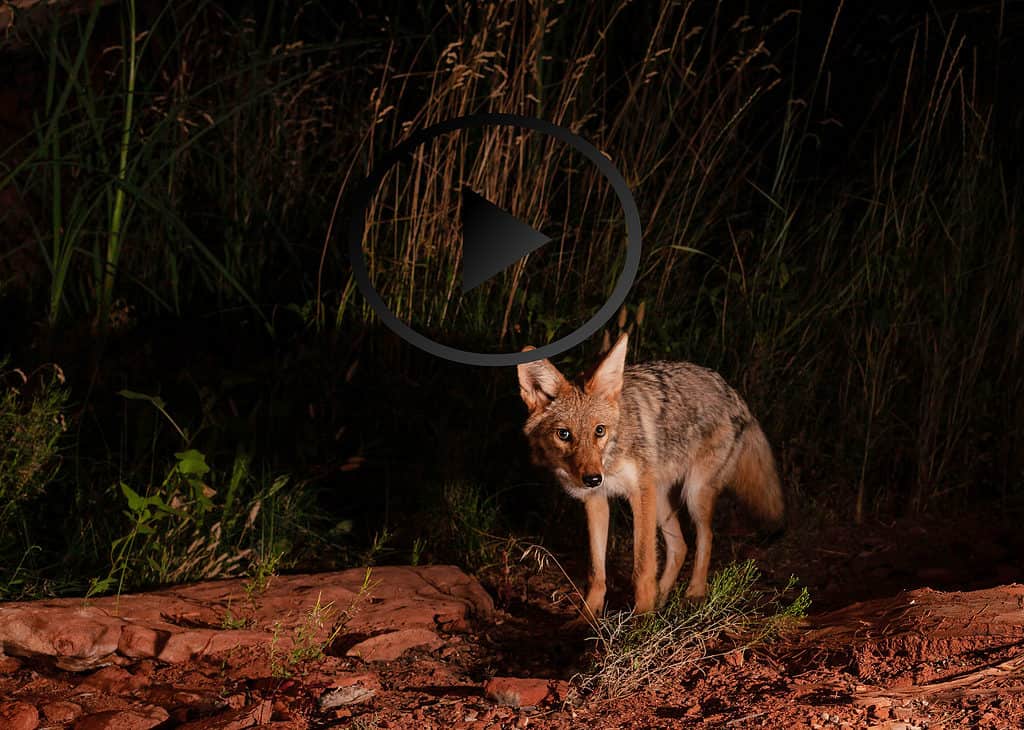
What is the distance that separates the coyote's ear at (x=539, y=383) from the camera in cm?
396

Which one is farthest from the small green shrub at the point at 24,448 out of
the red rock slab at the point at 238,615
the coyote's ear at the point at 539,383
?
the coyote's ear at the point at 539,383

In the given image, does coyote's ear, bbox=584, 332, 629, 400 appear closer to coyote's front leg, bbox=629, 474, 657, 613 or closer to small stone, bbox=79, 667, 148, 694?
coyote's front leg, bbox=629, 474, 657, 613

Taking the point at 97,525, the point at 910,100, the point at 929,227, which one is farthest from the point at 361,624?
the point at 910,100

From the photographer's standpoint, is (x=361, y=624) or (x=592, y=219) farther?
(x=592, y=219)

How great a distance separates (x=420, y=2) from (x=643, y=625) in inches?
150

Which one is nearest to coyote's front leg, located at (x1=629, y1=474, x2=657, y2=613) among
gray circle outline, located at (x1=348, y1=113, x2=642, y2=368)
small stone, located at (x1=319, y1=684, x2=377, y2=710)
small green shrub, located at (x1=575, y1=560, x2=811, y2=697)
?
small green shrub, located at (x1=575, y1=560, x2=811, y2=697)

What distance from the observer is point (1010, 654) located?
3020mm

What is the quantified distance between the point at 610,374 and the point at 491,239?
1535mm

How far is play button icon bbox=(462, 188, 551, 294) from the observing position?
99.0 inches

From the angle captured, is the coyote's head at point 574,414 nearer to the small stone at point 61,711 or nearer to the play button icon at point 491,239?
the play button icon at point 491,239

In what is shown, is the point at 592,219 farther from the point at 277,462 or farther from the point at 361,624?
the point at 361,624

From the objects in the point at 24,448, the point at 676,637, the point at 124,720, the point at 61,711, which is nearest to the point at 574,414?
the point at 676,637

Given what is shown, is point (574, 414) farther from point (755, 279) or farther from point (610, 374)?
point (755, 279)

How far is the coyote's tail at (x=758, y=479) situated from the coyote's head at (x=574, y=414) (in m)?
0.92
